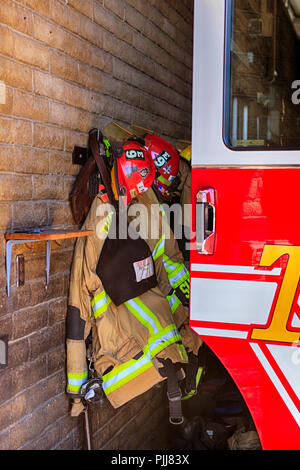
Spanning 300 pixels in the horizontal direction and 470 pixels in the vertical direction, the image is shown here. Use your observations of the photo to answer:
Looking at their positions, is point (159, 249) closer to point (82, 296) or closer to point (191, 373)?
point (82, 296)

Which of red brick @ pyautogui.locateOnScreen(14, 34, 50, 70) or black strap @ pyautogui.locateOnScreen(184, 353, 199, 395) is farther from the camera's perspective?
black strap @ pyautogui.locateOnScreen(184, 353, 199, 395)

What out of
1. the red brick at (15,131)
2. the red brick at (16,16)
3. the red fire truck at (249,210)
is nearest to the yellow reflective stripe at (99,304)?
the red fire truck at (249,210)

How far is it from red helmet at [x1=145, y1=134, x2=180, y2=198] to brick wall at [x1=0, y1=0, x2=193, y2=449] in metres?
0.24

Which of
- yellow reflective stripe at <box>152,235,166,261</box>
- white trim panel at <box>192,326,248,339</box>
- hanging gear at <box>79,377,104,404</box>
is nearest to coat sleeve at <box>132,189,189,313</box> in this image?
yellow reflective stripe at <box>152,235,166,261</box>

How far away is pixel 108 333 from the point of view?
2529mm

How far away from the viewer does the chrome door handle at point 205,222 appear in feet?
6.41

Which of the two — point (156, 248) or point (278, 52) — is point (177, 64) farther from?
point (278, 52)

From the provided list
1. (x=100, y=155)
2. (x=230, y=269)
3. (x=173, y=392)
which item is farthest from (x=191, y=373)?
(x=100, y=155)

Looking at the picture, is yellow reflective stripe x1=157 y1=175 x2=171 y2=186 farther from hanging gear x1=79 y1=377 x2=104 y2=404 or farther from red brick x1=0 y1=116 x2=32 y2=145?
hanging gear x1=79 y1=377 x2=104 y2=404

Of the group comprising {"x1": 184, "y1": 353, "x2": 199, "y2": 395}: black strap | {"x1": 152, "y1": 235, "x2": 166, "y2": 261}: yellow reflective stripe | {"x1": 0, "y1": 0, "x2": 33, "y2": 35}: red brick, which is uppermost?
{"x1": 0, "y1": 0, "x2": 33, "y2": 35}: red brick

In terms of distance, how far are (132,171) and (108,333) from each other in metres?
0.82

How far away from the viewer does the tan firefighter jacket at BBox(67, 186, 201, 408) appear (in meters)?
2.52

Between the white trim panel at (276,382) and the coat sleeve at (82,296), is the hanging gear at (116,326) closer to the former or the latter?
the coat sleeve at (82,296)
